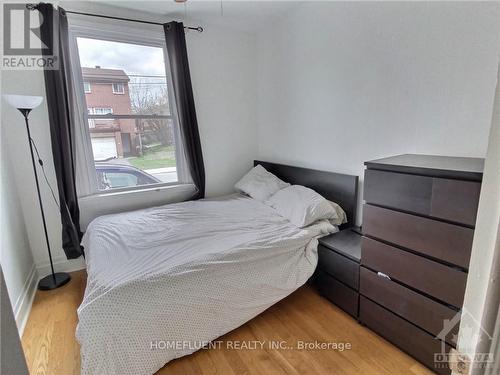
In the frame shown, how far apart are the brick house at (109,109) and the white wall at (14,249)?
2.39ft

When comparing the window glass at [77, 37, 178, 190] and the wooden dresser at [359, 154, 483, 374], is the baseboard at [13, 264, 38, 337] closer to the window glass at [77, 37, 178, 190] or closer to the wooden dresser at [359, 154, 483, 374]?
the window glass at [77, 37, 178, 190]

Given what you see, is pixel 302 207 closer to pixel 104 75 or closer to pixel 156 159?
A: pixel 156 159

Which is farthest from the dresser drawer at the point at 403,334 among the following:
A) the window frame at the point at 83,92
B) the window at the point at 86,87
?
the window at the point at 86,87

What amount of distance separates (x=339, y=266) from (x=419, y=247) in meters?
0.64

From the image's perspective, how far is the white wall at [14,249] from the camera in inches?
75.2

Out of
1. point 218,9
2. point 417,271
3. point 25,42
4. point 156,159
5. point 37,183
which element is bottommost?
point 417,271

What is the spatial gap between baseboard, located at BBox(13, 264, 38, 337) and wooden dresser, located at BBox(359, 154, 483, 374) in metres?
2.44

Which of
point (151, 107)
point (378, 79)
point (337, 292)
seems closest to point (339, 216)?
point (337, 292)

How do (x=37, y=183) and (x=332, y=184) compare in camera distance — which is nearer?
(x=37, y=183)

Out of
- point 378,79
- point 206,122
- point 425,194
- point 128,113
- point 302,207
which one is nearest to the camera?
point 425,194

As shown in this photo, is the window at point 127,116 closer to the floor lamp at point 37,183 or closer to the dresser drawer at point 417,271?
the floor lamp at point 37,183

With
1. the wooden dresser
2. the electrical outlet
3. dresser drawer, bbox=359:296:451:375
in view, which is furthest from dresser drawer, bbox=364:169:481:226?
the electrical outlet

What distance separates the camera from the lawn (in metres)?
3.01

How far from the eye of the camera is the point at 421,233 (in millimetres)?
1401
